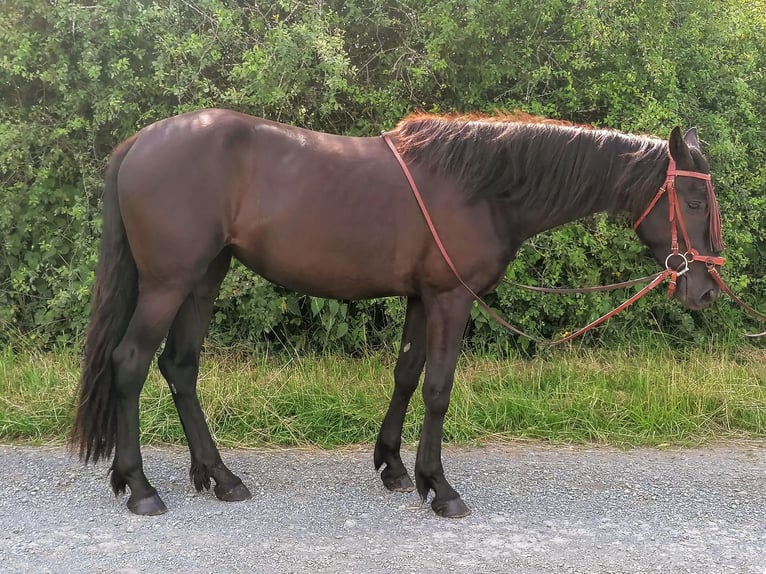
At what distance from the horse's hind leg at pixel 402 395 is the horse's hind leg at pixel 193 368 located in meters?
0.77

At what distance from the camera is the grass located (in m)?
3.84

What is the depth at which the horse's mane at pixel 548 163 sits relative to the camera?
2936 mm

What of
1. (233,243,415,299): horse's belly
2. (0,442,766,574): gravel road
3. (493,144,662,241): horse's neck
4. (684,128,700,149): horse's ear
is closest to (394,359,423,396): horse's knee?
(233,243,415,299): horse's belly

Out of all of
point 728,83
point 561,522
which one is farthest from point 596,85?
point 561,522

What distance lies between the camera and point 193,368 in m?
3.23

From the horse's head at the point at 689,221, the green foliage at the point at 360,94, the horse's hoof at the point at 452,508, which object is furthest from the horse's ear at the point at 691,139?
the horse's hoof at the point at 452,508

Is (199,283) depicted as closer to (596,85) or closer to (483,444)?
(483,444)

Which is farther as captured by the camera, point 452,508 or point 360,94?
point 360,94

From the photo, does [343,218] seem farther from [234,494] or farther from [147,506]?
[147,506]

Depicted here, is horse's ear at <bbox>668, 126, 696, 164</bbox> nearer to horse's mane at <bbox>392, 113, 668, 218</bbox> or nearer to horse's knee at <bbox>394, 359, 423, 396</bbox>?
horse's mane at <bbox>392, 113, 668, 218</bbox>

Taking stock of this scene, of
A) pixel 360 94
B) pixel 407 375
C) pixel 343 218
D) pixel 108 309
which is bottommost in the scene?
pixel 407 375

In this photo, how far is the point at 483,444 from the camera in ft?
12.4

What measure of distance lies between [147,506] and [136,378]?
584 mm

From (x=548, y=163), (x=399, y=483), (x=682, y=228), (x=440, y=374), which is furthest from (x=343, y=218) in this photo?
(x=682, y=228)
